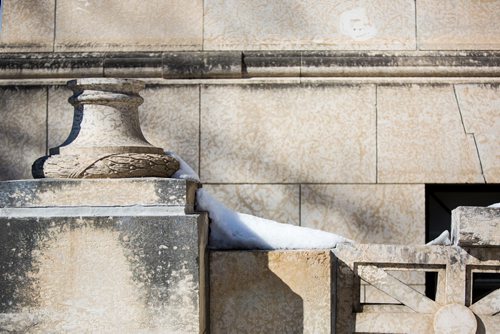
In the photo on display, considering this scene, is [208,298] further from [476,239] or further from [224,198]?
[224,198]

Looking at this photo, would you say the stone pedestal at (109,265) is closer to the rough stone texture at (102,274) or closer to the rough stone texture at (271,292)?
the rough stone texture at (102,274)

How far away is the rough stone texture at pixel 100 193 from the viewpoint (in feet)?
13.2

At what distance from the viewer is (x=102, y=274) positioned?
3.96 meters

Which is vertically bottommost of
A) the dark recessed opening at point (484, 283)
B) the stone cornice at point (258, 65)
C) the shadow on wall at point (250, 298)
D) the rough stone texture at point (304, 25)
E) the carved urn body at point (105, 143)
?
the dark recessed opening at point (484, 283)

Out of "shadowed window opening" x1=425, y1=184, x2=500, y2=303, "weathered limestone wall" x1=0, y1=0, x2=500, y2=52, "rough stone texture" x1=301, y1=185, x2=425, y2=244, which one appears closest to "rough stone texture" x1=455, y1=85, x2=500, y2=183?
"weathered limestone wall" x1=0, y1=0, x2=500, y2=52

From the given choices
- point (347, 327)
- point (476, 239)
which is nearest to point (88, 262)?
point (347, 327)

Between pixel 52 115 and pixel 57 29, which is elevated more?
pixel 57 29

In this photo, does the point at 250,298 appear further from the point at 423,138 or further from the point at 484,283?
the point at 484,283

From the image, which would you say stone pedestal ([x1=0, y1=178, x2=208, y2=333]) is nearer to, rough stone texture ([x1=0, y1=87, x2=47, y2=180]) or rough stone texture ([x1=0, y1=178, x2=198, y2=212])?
rough stone texture ([x1=0, y1=178, x2=198, y2=212])

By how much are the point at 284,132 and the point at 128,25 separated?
1648 mm

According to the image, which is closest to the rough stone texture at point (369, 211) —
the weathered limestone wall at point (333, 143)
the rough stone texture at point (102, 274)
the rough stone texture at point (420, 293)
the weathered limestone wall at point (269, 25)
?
the weathered limestone wall at point (333, 143)

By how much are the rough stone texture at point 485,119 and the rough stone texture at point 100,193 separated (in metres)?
3.10

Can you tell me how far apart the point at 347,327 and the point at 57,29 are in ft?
12.4

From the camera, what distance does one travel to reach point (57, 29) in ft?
21.5
